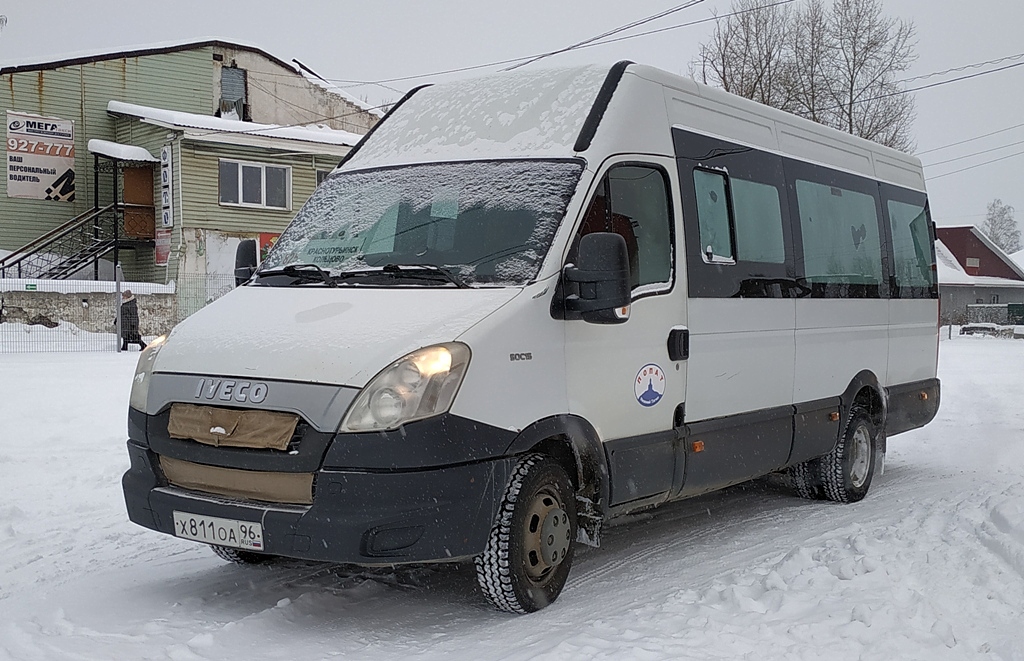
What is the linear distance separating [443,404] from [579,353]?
1011 millimetres

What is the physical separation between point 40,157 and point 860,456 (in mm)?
29568

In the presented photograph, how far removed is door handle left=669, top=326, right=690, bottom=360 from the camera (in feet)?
20.3

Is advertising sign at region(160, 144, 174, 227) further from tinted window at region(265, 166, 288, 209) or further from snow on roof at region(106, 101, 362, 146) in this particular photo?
tinted window at region(265, 166, 288, 209)

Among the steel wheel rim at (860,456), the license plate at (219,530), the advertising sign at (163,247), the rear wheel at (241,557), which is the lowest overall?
the rear wheel at (241,557)

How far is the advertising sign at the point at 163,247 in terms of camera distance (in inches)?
1230

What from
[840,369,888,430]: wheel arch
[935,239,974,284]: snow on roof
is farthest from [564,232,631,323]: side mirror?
[935,239,974,284]: snow on roof

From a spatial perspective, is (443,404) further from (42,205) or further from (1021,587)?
(42,205)

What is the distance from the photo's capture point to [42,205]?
32.3 meters

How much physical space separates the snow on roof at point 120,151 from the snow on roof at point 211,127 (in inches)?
39.5

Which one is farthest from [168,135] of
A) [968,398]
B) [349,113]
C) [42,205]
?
[968,398]

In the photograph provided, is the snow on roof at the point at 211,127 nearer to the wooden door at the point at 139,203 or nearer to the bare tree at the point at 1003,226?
the wooden door at the point at 139,203

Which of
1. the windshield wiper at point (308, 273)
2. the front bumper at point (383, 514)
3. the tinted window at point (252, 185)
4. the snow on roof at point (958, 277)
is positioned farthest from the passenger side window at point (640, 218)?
the snow on roof at point (958, 277)

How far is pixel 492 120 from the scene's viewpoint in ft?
20.4

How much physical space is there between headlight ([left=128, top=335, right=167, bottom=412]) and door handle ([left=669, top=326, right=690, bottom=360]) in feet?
9.16
